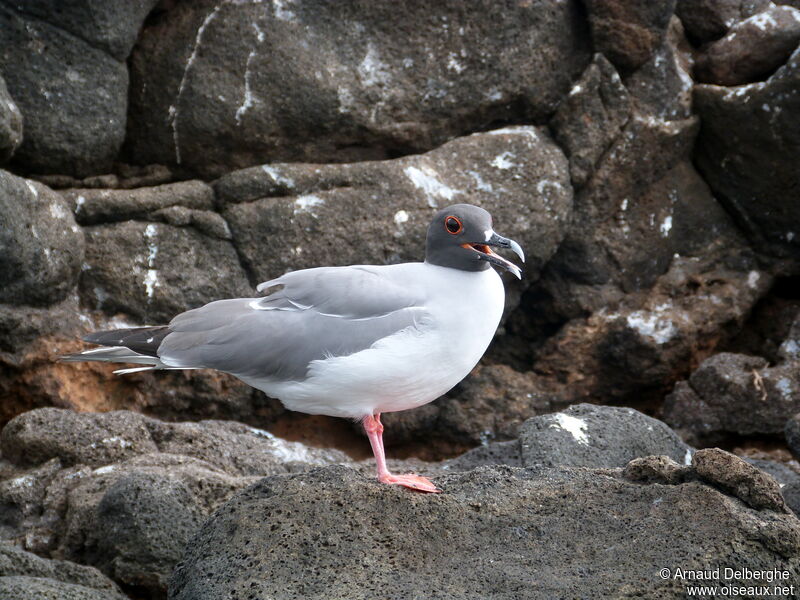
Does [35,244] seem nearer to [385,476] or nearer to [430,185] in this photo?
[430,185]

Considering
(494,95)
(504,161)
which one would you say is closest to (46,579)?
(504,161)

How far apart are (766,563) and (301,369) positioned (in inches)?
80.2

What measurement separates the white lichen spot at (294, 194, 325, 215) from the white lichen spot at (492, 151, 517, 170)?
4.54 feet

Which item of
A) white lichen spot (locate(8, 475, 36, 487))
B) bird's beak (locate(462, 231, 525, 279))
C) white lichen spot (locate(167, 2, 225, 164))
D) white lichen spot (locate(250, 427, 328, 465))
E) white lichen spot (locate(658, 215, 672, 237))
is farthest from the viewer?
white lichen spot (locate(658, 215, 672, 237))

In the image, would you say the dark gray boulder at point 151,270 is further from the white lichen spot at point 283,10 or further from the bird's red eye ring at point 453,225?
the bird's red eye ring at point 453,225

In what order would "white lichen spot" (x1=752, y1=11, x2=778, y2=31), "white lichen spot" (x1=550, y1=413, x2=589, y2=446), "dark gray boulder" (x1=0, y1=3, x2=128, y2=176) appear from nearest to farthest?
"white lichen spot" (x1=550, y1=413, x2=589, y2=446) < "dark gray boulder" (x1=0, y1=3, x2=128, y2=176) < "white lichen spot" (x1=752, y1=11, x2=778, y2=31)

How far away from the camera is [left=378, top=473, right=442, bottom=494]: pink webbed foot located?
4098mm

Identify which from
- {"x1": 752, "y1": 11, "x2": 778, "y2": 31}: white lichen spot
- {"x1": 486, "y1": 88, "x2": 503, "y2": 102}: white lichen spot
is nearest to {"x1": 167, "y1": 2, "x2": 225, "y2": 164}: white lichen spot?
{"x1": 486, "y1": 88, "x2": 503, "y2": 102}: white lichen spot

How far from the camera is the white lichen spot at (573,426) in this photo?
536cm

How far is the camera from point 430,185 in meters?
7.05

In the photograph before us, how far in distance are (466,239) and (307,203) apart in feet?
8.81

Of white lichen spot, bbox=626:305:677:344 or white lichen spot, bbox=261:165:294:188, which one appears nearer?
white lichen spot, bbox=261:165:294:188

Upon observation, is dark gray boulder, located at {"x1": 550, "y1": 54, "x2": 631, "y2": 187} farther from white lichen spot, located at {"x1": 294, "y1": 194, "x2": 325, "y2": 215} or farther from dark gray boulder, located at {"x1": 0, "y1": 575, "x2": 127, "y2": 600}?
dark gray boulder, located at {"x1": 0, "y1": 575, "x2": 127, "y2": 600}

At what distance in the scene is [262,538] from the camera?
3738 mm
